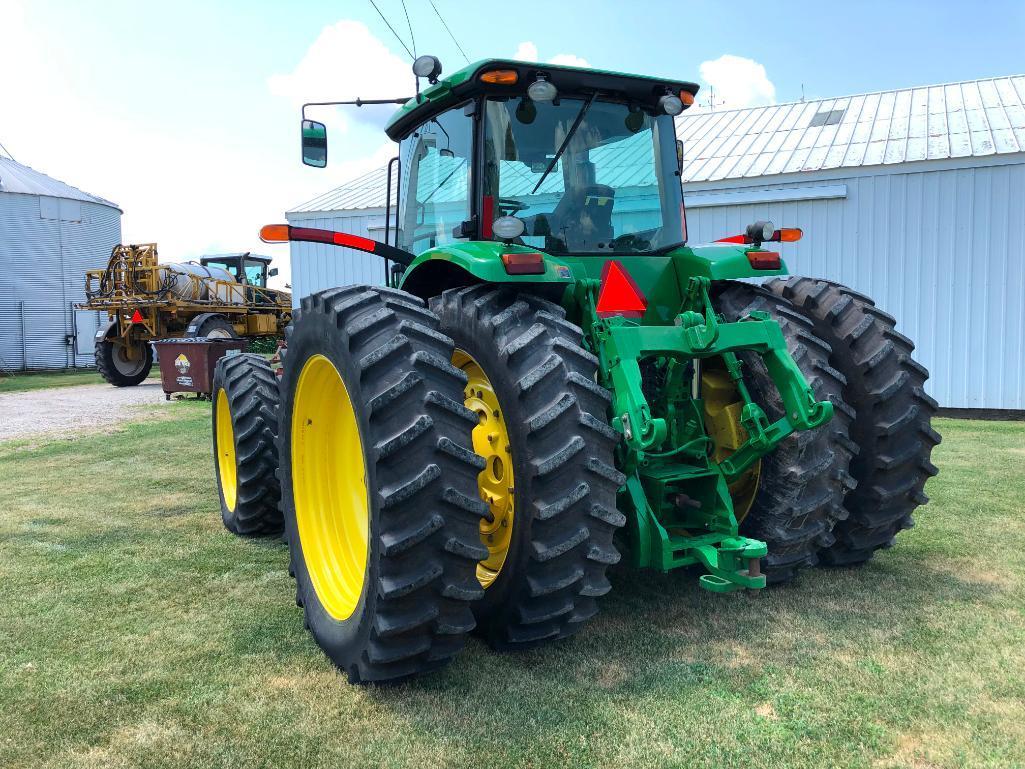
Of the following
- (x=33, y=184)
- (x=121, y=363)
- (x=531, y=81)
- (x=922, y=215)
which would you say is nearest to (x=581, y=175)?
(x=531, y=81)

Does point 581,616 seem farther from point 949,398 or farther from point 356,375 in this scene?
point 949,398

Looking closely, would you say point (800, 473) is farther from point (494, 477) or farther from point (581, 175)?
point (581, 175)

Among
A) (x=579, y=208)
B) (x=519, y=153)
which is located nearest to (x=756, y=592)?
(x=579, y=208)

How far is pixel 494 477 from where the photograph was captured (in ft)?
10.7

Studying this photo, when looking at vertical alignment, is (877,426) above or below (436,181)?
below

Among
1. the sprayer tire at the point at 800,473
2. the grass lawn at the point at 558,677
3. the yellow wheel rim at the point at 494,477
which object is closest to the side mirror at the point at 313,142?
the yellow wheel rim at the point at 494,477

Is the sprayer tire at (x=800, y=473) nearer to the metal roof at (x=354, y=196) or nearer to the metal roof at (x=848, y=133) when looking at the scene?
the metal roof at (x=848, y=133)

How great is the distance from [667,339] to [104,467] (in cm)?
621

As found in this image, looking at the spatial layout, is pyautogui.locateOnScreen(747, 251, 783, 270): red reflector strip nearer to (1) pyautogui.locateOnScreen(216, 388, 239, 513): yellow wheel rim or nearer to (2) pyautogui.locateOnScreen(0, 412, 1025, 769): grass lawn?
(2) pyautogui.locateOnScreen(0, 412, 1025, 769): grass lawn

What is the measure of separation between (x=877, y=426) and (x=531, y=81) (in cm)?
228

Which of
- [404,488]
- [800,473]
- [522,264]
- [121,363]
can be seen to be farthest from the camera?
[121,363]

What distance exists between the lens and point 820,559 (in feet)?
13.6

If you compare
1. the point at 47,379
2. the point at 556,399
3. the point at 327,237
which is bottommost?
the point at 47,379

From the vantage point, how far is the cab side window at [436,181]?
12.8 feet
